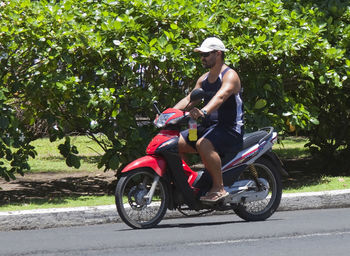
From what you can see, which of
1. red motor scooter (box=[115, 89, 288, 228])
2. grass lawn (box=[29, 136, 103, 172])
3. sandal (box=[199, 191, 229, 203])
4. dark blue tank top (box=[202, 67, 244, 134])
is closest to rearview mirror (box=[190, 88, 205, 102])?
red motor scooter (box=[115, 89, 288, 228])

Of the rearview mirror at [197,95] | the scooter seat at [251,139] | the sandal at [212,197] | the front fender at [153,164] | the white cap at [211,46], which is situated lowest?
the sandal at [212,197]

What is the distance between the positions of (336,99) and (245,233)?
4.73 meters

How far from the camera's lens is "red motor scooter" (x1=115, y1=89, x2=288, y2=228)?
7.49m

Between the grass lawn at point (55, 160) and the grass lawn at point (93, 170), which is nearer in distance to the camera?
the grass lawn at point (93, 170)

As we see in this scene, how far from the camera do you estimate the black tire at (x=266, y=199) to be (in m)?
8.15

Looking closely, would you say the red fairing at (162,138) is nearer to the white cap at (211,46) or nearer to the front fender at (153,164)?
the front fender at (153,164)

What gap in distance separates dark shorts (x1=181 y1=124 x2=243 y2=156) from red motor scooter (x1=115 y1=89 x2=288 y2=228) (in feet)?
0.37

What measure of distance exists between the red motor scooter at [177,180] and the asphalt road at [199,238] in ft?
0.62

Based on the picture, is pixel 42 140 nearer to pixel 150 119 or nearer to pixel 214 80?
pixel 150 119

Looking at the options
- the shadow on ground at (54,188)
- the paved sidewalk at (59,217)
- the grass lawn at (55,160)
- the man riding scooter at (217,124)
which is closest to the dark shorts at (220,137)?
the man riding scooter at (217,124)

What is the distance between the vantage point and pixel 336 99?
453 inches

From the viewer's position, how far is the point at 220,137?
7570mm

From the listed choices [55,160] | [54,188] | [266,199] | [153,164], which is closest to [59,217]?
[153,164]

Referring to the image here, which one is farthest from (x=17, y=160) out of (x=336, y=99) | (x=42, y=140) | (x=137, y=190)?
(x=42, y=140)
